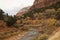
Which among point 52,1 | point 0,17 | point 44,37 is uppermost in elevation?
point 52,1

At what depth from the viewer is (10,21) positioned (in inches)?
1527

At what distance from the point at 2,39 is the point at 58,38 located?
11211 millimetres

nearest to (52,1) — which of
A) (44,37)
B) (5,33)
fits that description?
(5,33)

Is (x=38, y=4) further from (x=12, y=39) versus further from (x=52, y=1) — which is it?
(x=12, y=39)

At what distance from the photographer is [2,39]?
2712 centimetres

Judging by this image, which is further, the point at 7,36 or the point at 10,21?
the point at 10,21

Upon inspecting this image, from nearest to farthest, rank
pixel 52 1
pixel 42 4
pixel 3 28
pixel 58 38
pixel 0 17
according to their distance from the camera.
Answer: pixel 58 38 < pixel 3 28 < pixel 0 17 < pixel 52 1 < pixel 42 4

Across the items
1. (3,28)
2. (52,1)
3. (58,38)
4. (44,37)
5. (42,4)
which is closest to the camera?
(58,38)

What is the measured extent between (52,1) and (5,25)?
7348cm

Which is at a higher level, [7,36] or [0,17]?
[0,17]

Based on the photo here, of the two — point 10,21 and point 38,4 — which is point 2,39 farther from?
point 38,4

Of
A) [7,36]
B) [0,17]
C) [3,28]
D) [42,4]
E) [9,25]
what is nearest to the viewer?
[7,36]

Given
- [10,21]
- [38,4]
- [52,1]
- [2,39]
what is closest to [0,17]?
[10,21]

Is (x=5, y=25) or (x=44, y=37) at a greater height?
(x=5, y=25)
